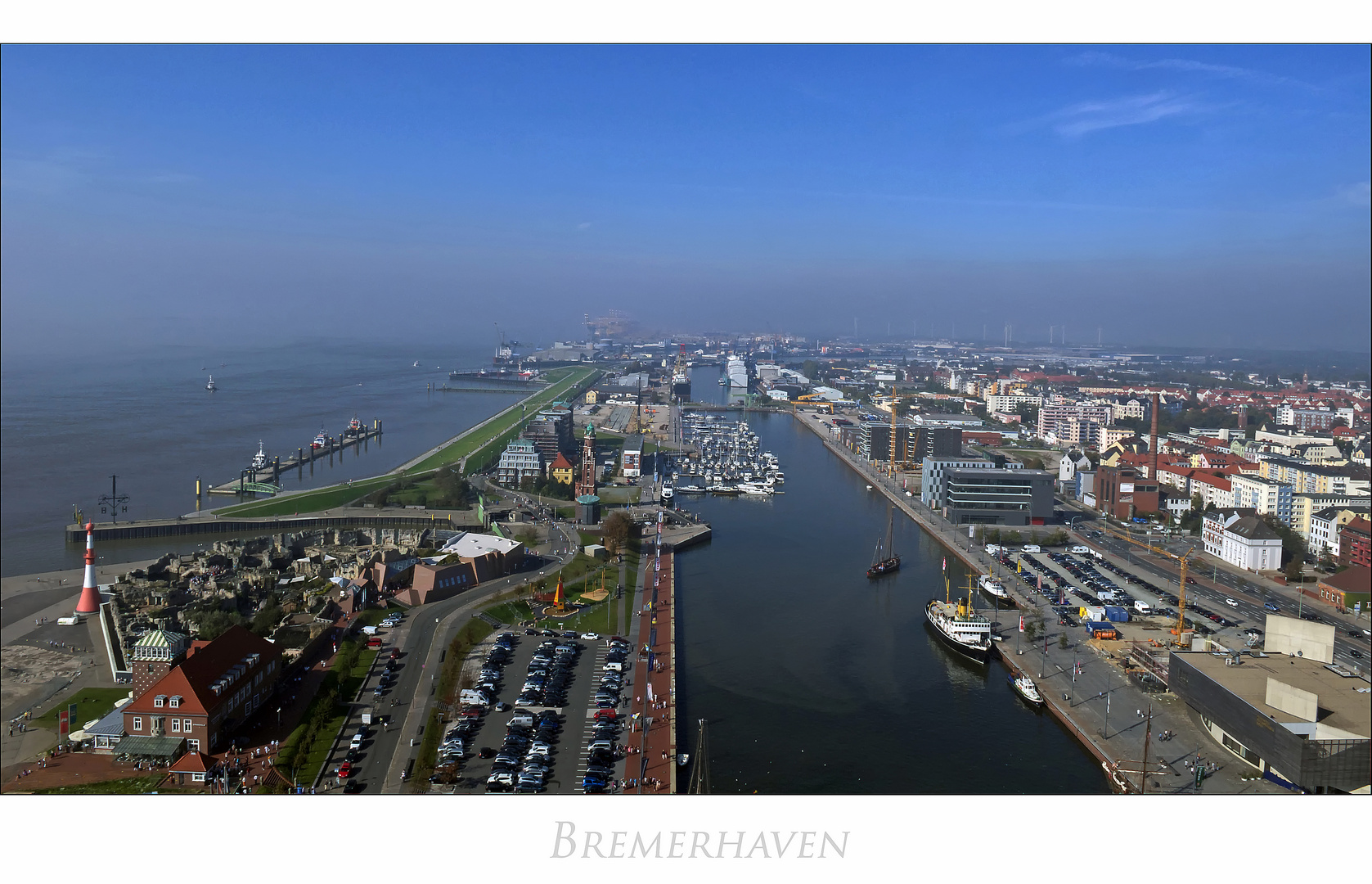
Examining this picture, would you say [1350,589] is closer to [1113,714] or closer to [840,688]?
[1113,714]

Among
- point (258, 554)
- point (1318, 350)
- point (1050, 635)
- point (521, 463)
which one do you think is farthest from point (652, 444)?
point (1318, 350)

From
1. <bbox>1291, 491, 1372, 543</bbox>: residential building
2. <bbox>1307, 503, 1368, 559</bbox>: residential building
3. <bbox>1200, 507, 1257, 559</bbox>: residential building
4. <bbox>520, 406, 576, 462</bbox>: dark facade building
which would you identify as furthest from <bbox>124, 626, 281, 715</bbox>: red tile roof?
<bbox>1291, 491, 1372, 543</bbox>: residential building

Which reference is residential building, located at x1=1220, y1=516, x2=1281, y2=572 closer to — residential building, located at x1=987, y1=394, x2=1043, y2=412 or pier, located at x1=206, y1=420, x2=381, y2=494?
pier, located at x1=206, y1=420, x2=381, y2=494

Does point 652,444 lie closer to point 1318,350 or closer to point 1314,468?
point 1314,468

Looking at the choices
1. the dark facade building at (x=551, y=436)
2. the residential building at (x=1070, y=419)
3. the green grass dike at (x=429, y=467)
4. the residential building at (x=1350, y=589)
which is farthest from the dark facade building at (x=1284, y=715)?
the residential building at (x=1070, y=419)

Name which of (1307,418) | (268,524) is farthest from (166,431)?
(1307,418)

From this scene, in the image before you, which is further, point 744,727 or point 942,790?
point 744,727
